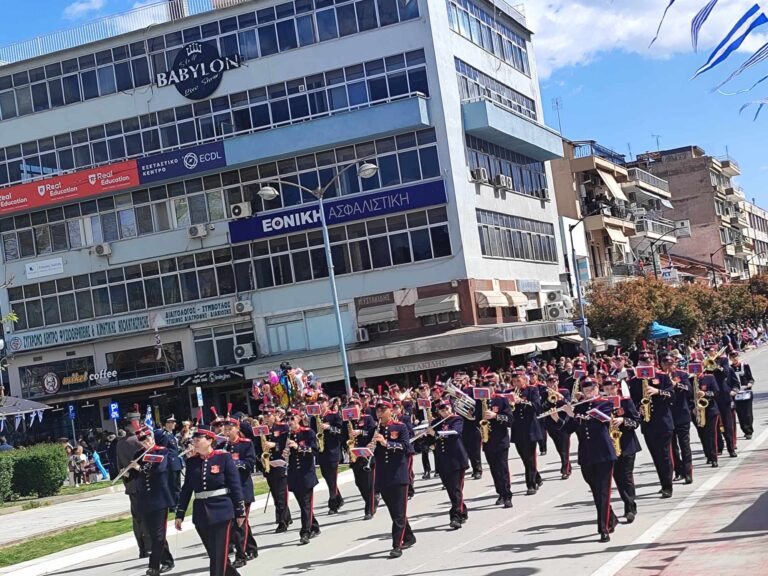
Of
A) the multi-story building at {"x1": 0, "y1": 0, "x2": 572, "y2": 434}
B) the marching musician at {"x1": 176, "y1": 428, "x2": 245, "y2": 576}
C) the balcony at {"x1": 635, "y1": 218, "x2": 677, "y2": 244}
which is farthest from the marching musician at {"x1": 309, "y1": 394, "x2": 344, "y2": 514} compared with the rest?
the balcony at {"x1": 635, "y1": 218, "x2": 677, "y2": 244}

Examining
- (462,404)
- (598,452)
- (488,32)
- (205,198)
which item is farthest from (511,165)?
(598,452)

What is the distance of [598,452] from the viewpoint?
42.9 ft

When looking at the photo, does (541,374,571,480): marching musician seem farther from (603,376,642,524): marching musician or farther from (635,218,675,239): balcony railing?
(635,218,675,239): balcony railing

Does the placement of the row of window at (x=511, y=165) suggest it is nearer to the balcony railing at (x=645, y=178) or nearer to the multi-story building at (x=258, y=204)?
the multi-story building at (x=258, y=204)

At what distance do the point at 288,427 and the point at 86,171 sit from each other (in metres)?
37.9

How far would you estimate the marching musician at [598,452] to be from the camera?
41.5ft

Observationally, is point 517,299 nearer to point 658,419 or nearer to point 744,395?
point 744,395

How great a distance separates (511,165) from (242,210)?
1399 centimetres

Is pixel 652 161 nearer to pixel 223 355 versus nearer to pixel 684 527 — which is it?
pixel 223 355

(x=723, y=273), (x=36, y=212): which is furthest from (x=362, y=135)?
(x=723, y=273)

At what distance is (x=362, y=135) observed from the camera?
4781cm

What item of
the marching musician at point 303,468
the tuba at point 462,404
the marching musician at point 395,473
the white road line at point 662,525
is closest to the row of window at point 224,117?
the tuba at point 462,404

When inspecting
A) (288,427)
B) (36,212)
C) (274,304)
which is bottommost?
(288,427)

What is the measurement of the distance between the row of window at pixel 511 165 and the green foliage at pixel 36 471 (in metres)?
26.1
